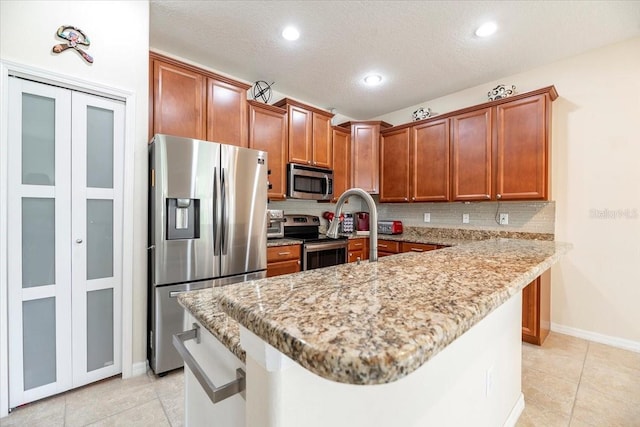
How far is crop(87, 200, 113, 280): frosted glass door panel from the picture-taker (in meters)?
1.90

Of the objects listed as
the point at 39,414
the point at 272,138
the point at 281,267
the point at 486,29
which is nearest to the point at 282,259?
the point at 281,267

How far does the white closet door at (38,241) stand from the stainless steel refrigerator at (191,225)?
48 cm

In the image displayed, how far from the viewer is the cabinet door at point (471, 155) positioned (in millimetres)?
2930

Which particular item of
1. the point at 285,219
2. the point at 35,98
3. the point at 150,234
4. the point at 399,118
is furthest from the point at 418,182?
the point at 35,98

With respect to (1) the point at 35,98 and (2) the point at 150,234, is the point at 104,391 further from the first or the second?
(1) the point at 35,98

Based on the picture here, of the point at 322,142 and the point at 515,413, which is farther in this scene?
the point at 322,142

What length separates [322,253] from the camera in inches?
121

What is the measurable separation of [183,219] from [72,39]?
130 centimetres

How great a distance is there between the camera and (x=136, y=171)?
6.61ft

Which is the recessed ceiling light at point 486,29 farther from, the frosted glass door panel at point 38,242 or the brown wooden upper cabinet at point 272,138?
the frosted glass door panel at point 38,242

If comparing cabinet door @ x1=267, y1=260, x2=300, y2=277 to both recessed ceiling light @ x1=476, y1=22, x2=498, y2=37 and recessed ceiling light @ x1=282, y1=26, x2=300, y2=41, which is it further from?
recessed ceiling light @ x1=476, y1=22, x2=498, y2=37

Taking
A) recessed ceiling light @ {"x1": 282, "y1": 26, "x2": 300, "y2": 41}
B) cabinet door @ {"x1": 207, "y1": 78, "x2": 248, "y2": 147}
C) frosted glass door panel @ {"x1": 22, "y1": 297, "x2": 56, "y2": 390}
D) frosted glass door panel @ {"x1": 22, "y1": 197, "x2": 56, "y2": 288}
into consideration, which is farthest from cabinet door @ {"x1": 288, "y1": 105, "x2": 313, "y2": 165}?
frosted glass door panel @ {"x1": 22, "y1": 297, "x2": 56, "y2": 390}

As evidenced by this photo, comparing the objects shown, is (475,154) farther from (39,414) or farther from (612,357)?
(39,414)

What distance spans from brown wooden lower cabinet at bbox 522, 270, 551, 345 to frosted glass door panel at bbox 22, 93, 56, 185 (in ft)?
12.0
